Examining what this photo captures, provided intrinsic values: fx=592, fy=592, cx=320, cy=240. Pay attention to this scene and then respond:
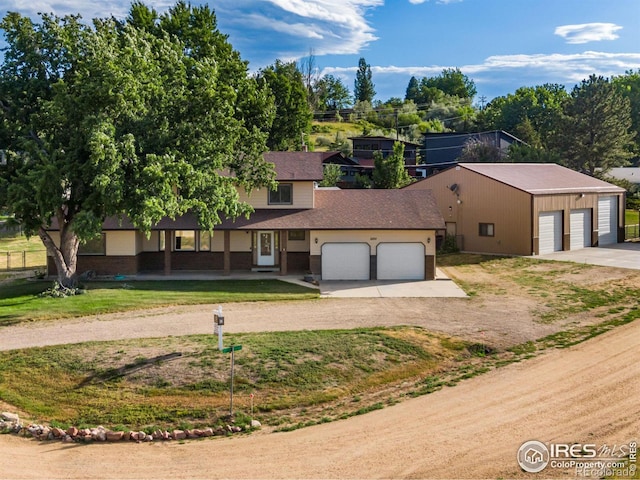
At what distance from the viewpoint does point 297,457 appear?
11.6m

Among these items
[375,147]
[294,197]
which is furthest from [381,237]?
[375,147]

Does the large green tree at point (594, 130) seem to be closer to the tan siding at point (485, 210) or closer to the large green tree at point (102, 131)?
the tan siding at point (485, 210)

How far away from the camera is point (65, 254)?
24609 millimetres

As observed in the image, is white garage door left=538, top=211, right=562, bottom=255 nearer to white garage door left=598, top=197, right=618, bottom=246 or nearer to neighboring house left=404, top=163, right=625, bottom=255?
neighboring house left=404, top=163, right=625, bottom=255

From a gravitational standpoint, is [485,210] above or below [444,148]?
below

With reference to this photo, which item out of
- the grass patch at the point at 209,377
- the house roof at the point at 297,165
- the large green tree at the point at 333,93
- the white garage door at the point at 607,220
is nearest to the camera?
the grass patch at the point at 209,377

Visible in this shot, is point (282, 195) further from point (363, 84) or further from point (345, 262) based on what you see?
point (363, 84)

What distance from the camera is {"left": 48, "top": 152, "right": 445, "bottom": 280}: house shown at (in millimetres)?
28094

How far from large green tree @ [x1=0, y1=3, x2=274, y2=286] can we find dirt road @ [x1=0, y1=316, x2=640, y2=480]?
10310 millimetres

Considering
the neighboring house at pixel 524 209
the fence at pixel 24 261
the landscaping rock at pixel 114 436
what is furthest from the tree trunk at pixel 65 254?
the neighboring house at pixel 524 209

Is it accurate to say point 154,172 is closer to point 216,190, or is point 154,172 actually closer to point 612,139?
point 216,190

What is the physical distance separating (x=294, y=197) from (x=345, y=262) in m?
4.36

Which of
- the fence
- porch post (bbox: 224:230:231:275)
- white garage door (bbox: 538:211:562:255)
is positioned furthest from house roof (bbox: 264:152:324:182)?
white garage door (bbox: 538:211:562:255)

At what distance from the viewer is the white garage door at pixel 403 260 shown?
92.2ft
